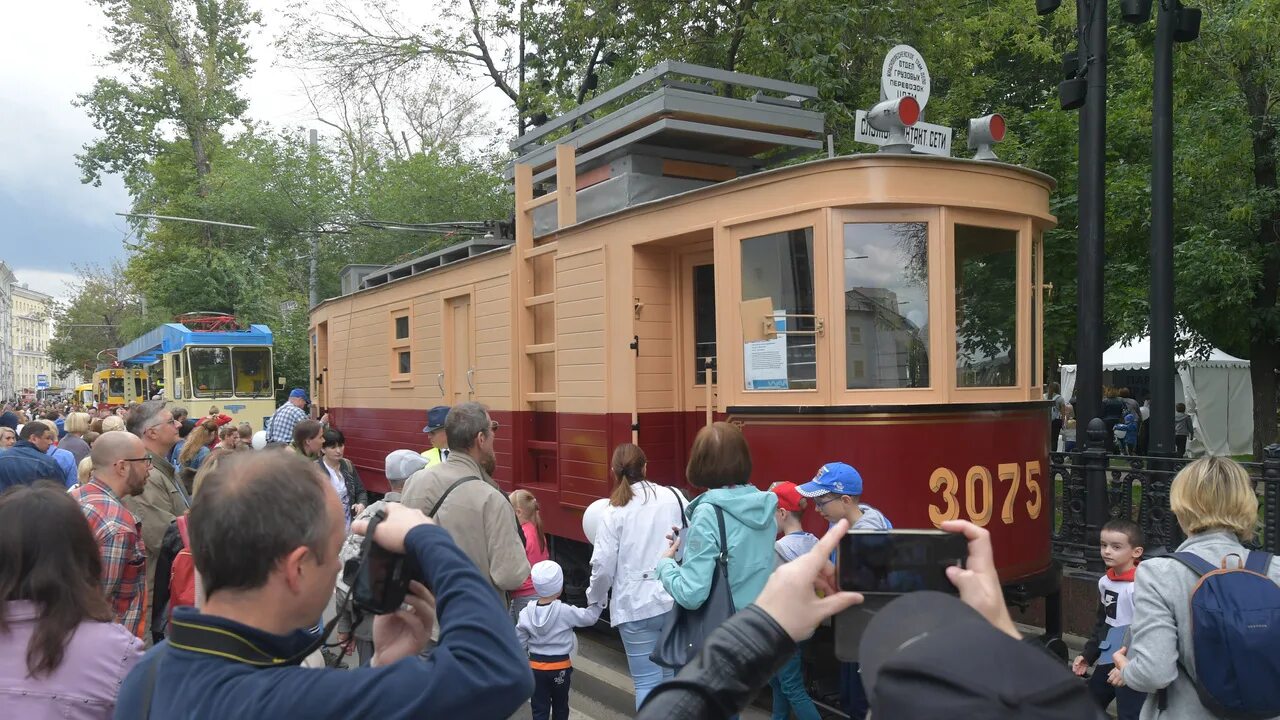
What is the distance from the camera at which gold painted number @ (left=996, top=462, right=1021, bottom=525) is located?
233 inches

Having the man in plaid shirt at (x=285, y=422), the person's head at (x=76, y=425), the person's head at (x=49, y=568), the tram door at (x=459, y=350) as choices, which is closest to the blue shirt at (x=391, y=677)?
the person's head at (x=49, y=568)

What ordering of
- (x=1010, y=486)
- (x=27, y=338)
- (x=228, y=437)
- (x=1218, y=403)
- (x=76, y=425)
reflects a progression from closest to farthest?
1. (x=1010, y=486)
2. (x=228, y=437)
3. (x=76, y=425)
4. (x=1218, y=403)
5. (x=27, y=338)

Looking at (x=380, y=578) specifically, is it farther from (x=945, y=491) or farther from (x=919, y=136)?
(x=919, y=136)

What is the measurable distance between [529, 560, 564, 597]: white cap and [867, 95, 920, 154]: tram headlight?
3.21 m

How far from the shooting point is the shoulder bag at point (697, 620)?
4.05 meters

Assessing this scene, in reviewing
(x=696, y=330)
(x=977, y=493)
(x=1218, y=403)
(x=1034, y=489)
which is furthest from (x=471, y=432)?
(x=1218, y=403)

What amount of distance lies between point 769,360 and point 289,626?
4.69 metres

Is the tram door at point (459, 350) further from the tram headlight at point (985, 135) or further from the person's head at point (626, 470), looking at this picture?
the tram headlight at point (985, 135)

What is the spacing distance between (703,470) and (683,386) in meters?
3.08

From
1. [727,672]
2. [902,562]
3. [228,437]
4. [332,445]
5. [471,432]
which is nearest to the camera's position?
[727,672]

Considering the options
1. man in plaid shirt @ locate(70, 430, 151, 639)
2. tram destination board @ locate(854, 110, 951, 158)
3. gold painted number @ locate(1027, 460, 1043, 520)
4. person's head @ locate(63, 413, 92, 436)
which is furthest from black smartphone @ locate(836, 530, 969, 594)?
person's head @ locate(63, 413, 92, 436)

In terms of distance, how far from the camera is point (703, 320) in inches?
283

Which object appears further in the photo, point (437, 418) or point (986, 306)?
point (986, 306)

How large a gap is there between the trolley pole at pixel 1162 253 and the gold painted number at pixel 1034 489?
1.93 metres
